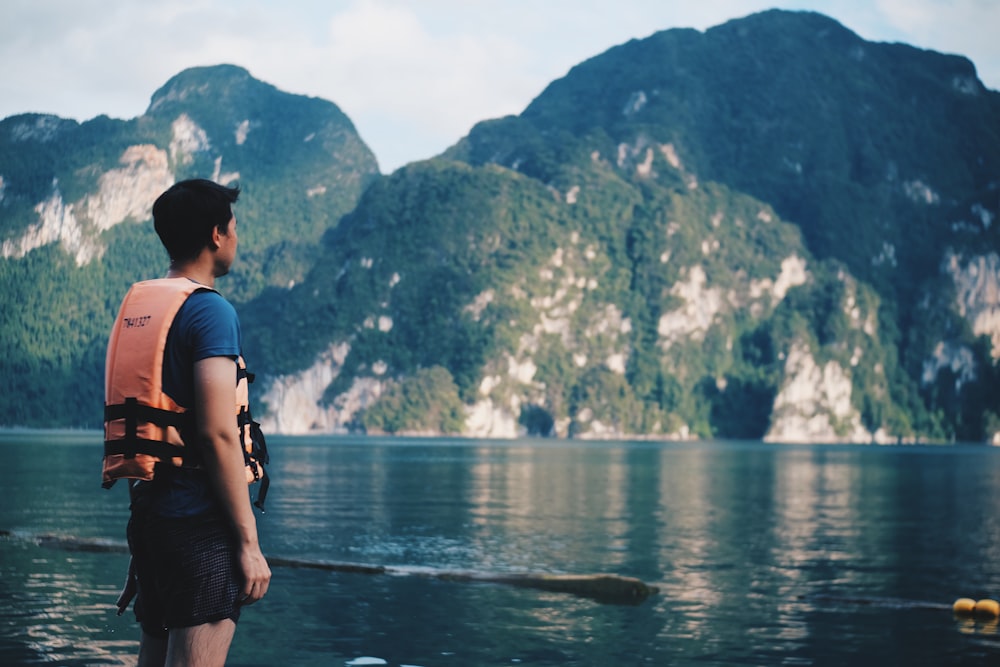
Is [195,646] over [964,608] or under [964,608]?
over

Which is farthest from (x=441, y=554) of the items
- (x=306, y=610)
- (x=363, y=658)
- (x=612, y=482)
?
(x=612, y=482)

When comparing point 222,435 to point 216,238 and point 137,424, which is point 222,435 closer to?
point 137,424

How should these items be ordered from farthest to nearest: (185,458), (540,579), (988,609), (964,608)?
(540,579) < (964,608) < (988,609) < (185,458)

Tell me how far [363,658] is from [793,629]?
7.35 meters

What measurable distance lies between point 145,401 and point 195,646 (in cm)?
100

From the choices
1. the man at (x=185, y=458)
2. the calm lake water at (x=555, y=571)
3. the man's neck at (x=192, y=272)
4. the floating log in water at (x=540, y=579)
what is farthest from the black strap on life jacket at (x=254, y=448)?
the floating log in water at (x=540, y=579)

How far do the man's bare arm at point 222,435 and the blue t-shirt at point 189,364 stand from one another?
0.04m

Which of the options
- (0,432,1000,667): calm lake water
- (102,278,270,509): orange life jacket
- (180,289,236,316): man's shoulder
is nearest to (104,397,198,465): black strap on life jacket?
(102,278,270,509): orange life jacket

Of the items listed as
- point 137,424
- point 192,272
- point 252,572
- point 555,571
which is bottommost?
point 555,571

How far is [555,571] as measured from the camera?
86.7 ft

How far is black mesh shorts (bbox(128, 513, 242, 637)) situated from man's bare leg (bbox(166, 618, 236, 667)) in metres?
0.03

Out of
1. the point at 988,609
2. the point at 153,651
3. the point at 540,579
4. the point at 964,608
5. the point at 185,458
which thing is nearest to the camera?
the point at 185,458

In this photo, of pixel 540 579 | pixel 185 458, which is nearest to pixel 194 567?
pixel 185 458

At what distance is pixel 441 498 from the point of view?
51.4 meters
